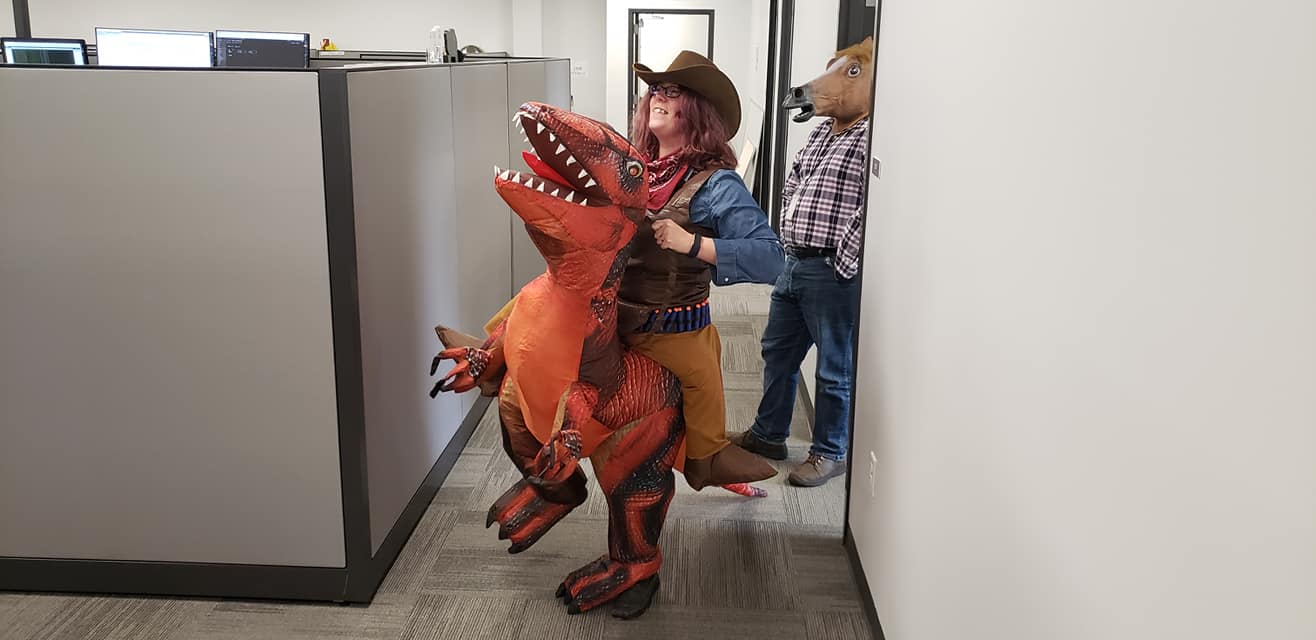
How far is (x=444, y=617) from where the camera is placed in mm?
2387

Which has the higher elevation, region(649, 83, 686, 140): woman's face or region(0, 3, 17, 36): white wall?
region(0, 3, 17, 36): white wall

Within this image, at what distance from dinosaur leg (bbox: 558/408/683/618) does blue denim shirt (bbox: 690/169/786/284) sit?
0.41 metres

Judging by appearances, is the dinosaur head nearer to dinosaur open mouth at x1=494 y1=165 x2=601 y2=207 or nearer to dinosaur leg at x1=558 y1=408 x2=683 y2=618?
dinosaur open mouth at x1=494 y1=165 x2=601 y2=207

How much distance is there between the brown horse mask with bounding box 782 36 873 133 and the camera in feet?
9.41

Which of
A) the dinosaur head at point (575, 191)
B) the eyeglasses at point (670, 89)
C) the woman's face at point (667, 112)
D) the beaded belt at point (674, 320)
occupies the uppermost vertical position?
the eyeglasses at point (670, 89)

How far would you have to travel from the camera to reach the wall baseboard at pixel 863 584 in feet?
7.63

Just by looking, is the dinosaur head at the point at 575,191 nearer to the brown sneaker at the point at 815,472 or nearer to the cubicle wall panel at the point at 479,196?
the cubicle wall panel at the point at 479,196

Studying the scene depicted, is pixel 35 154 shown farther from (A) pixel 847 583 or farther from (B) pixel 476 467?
(A) pixel 847 583

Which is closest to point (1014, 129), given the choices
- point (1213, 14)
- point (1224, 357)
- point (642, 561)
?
point (1213, 14)

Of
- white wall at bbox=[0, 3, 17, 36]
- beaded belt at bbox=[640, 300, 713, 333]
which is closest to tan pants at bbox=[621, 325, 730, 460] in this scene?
beaded belt at bbox=[640, 300, 713, 333]

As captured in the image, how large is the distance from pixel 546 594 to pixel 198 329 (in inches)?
40.5

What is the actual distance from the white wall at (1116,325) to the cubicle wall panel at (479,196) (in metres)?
1.76

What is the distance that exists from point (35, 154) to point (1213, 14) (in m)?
2.25

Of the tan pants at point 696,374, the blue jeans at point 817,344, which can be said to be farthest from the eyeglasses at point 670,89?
the blue jeans at point 817,344
